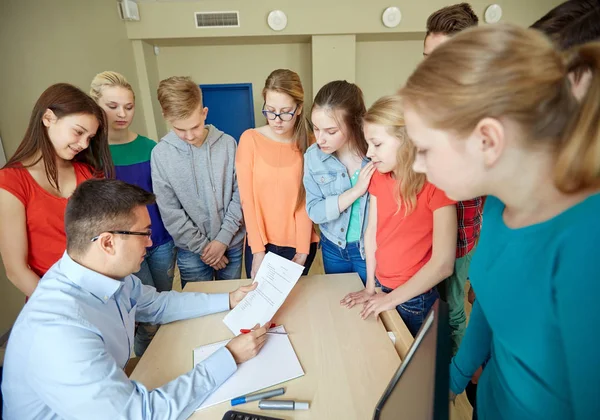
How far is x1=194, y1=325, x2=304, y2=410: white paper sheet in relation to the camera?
904mm

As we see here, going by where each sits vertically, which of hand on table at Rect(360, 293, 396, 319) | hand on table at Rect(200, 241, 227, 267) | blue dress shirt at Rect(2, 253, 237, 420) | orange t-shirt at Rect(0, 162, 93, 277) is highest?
orange t-shirt at Rect(0, 162, 93, 277)

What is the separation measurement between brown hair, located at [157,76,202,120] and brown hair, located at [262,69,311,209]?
0.34 meters

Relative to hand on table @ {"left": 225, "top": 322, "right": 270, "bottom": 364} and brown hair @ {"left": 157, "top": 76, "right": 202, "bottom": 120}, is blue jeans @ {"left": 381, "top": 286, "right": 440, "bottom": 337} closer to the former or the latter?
hand on table @ {"left": 225, "top": 322, "right": 270, "bottom": 364}

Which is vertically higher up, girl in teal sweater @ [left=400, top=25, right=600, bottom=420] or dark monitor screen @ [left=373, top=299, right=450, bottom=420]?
girl in teal sweater @ [left=400, top=25, right=600, bottom=420]

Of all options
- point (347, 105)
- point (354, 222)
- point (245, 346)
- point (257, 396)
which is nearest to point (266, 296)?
point (245, 346)

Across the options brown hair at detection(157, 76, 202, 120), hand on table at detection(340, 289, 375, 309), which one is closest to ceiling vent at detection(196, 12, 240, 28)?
brown hair at detection(157, 76, 202, 120)

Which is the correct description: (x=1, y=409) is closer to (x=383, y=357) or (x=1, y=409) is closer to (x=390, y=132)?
(x=383, y=357)

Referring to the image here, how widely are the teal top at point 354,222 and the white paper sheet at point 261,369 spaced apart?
0.54 meters

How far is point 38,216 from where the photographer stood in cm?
125

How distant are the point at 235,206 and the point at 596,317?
5.18 feet

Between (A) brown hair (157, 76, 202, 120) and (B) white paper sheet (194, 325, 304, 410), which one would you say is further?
(A) brown hair (157, 76, 202, 120)

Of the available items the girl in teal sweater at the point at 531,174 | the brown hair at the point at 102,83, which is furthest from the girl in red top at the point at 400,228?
the brown hair at the point at 102,83

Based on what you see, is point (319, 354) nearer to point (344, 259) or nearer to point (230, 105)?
point (344, 259)

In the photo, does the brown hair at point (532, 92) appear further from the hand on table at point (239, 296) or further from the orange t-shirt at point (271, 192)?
the orange t-shirt at point (271, 192)
